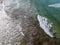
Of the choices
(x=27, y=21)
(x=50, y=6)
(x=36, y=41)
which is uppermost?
(x=50, y=6)

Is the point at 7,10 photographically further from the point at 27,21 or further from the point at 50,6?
the point at 50,6

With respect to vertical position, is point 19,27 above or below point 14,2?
below

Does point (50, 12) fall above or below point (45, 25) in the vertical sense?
above

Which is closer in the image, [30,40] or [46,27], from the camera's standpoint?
[30,40]

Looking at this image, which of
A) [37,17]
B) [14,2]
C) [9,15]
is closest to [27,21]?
[37,17]

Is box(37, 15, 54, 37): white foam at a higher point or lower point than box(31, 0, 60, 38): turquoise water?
lower

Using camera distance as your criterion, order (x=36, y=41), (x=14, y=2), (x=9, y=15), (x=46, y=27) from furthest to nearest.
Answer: (x=14, y=2), (x=9, y=15), (x=46, y=27), (x=36, y=41)

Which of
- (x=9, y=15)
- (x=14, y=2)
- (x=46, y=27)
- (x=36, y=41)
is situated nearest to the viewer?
(x=36, y=41)

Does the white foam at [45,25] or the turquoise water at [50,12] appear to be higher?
the turquoise water at [50,12]
